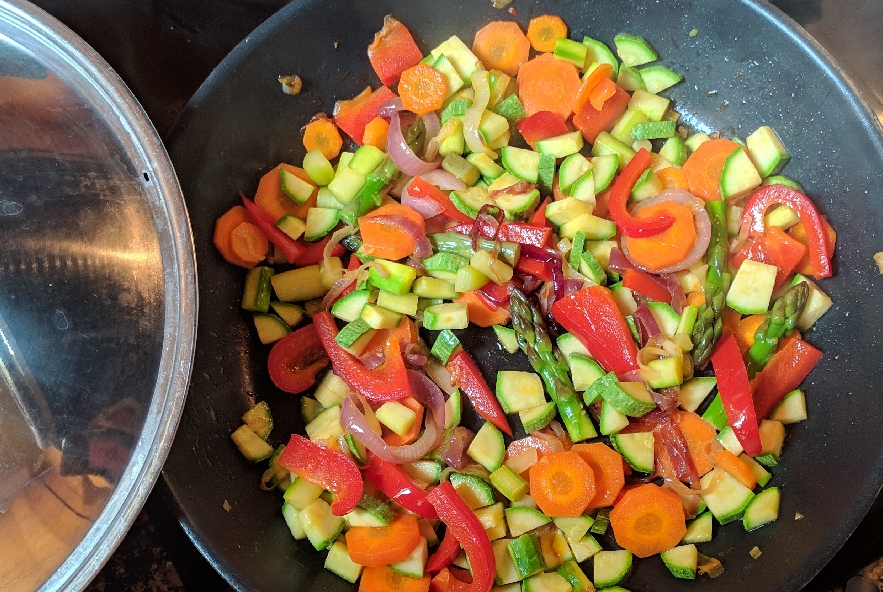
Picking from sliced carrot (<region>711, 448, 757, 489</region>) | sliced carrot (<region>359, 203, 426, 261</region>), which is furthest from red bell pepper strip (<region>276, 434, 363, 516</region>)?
sliced carrot (<region>711, 448, 757, 489</region>)

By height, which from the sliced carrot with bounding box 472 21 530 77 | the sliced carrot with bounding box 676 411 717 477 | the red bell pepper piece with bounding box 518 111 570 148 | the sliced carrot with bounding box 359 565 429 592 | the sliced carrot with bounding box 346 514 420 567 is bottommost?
the sliced carrot with bounding box 359 565 429 592

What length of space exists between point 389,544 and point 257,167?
5.23 feet

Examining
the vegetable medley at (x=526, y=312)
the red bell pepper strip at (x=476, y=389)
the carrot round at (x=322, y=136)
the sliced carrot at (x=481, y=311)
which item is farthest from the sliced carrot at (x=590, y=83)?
the red bell pepper strip at (x=476, y=389)

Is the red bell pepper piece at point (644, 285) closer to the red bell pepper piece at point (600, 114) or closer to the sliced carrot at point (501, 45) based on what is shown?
the red bell pepper piece at point (600, 114)

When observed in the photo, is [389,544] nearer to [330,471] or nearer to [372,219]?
[330,471]

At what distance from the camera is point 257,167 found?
8.80ft

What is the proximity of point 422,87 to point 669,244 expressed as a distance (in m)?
1.20

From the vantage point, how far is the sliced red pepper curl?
254 centimetres

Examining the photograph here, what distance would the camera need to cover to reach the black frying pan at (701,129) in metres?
2.31

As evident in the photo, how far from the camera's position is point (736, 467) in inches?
95.3

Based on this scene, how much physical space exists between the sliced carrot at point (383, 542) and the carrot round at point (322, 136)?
1.55 meters

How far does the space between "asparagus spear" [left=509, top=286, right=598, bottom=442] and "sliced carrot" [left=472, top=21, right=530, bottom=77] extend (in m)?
1.01

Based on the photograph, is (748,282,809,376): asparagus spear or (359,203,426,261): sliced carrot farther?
(359,203,426,261): sliced carrot

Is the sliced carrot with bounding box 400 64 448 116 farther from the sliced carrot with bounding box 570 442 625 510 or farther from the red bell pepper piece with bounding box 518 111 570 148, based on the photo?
the sliced carrot with bounding box 570 442 625 510
